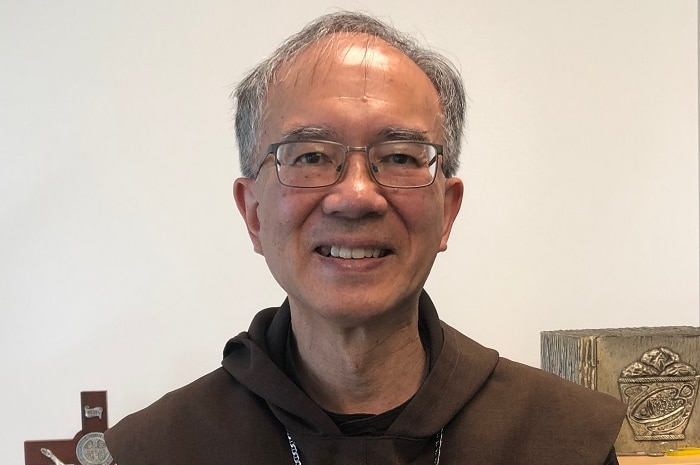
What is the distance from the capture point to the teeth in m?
0.92

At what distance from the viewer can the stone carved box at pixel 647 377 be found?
1386 mm

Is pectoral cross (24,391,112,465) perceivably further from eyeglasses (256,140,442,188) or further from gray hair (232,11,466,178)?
eyeglasses (256,140,442,188)

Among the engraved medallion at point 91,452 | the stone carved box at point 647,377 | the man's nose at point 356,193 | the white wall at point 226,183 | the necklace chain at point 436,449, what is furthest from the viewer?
the white wall at point 226,183

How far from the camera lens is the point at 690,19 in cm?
188

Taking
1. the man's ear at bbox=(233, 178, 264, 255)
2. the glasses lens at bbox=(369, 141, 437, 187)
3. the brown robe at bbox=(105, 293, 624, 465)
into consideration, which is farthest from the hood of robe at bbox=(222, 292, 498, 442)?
the glasses lens at bbox=(369, 141, 437, 187)

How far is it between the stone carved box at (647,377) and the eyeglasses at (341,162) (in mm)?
674

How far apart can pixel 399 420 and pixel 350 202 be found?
0.36 m

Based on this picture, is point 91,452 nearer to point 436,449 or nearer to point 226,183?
point 226,183

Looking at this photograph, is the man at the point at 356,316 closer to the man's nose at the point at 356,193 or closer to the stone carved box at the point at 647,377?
the man's nose at the point at 356,193

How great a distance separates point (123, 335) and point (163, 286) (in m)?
0.18

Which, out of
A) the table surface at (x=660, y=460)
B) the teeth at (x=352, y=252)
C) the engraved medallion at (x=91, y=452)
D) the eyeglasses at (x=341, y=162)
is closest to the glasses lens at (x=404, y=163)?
the eyeglasses at (x=341, y=162)

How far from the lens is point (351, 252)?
926 mm

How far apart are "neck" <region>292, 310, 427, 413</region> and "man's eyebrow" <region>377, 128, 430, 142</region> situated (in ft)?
0.94

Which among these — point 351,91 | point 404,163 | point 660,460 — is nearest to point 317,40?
point 351,91
